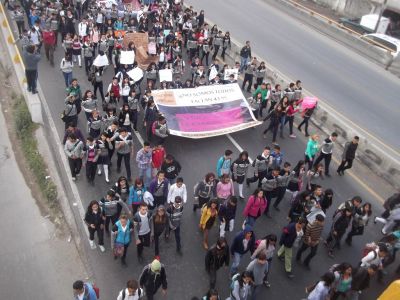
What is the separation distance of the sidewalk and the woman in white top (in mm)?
4519

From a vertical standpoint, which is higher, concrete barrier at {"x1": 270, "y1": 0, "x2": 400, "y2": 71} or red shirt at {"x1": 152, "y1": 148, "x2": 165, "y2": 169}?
red shirt at {"x1": 152, "y1": 148, "x2": 165, "y2": 169}

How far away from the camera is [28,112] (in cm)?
1366

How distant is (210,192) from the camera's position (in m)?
9.84

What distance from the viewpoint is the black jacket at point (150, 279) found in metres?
7.64

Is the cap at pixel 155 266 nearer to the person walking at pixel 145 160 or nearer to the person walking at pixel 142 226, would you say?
the person walking at pixel 142 226

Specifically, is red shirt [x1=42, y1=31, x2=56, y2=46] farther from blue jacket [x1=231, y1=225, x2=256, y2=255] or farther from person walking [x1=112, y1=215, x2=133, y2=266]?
blue jacket [x1=231, y1=225, x2=256, y2=255]

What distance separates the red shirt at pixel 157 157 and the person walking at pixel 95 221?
2.45m

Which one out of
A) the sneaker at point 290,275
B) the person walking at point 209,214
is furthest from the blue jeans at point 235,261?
the sneaker at point 290,275

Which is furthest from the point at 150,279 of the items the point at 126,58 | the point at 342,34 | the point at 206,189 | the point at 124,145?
the point at 342,34

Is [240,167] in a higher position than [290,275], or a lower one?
higher

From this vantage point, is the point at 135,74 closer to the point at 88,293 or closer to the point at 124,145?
the point at 124,145

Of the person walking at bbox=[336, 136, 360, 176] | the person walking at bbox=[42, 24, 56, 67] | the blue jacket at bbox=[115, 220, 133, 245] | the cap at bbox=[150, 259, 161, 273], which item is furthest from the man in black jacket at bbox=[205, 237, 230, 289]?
the person walking at bbox=[42, 24, 56, 67]

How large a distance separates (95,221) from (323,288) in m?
4.49

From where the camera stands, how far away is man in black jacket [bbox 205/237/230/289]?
8023 mm
